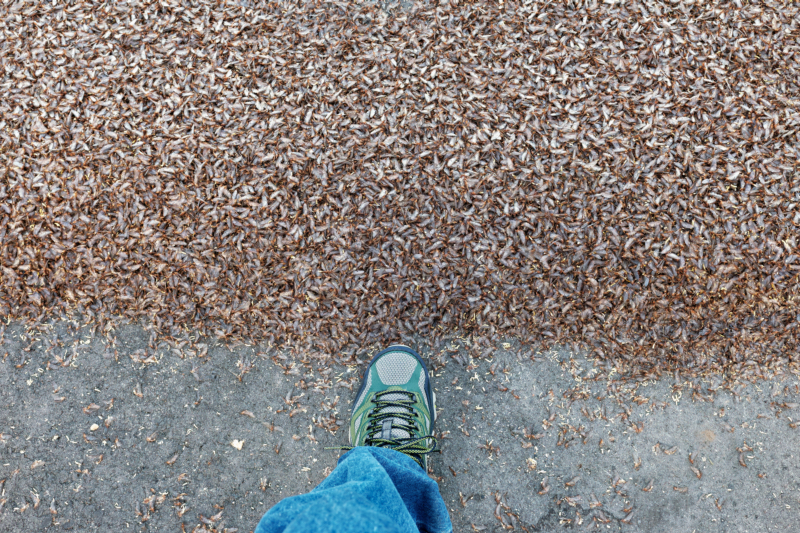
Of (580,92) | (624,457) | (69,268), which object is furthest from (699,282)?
(69,268)

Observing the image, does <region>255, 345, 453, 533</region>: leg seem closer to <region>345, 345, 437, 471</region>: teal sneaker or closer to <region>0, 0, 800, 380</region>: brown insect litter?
<region>345, 345, 437, 471</region>: teal sneaker

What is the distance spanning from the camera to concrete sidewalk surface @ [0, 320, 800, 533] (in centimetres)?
323

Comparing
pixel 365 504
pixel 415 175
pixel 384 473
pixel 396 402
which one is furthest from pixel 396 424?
pixel 415 175

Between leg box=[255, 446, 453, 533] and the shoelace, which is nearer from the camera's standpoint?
leg box=[255, 446, 453, 533]

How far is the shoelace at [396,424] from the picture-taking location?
3098 mm

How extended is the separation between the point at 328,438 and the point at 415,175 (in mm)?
1960

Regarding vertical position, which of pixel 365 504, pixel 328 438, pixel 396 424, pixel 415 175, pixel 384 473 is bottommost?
pixel 328 438

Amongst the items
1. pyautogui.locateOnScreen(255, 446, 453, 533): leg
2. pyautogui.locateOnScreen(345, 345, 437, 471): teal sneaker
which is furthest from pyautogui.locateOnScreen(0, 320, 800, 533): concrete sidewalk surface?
pyautogui.locateOnScreen(255, 446, 453, 533): leg

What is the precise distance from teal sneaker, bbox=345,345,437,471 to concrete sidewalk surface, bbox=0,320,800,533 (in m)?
0.11

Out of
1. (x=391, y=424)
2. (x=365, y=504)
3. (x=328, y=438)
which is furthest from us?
(x=328, y=438)

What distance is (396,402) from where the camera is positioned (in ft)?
10.5

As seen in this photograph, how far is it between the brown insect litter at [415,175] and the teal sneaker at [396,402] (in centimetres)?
21

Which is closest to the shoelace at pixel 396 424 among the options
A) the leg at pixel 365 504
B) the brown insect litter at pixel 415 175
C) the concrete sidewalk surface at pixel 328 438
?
the concrete sidewalk surface at pixel 328 438

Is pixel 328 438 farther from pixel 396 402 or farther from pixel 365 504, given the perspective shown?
pixel 365 504
